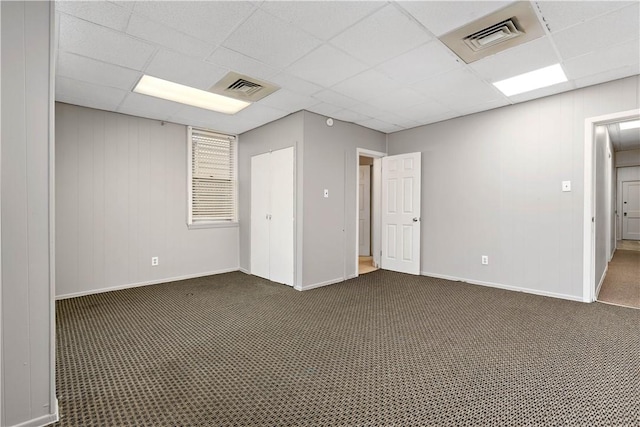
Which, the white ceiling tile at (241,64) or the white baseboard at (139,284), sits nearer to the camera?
the white ceiling tile at (241,64)

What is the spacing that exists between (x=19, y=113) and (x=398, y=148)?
188 inches

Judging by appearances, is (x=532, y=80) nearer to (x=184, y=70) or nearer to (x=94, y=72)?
(x=184, y=70)

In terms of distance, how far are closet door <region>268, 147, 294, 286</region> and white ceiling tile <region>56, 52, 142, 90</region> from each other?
1.97 meters

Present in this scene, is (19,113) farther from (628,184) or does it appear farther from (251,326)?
(628,184)

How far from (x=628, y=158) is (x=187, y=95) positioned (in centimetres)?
1040

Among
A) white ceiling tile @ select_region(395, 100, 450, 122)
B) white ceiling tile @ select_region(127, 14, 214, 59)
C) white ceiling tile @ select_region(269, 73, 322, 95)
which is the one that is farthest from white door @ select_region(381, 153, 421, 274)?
white ceiling tile @ select_region(127, 14, 214, 59)

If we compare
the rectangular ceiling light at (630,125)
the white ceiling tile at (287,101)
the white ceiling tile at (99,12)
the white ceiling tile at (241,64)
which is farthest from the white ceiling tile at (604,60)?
the white ceiling tile at (99,12)

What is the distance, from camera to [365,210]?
6941 millimetres

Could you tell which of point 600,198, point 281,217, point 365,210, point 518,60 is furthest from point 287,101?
point 600,198

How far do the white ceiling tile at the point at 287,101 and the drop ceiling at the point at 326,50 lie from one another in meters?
0.01

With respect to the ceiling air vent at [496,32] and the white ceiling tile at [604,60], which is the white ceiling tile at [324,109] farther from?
the white ceiling tile at [604,60]

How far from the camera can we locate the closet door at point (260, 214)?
4.79 metres

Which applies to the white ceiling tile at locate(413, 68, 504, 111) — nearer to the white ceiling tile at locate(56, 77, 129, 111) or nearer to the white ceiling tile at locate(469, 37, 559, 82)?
the white ceiling tile at locate(469, 37, 559, 82)

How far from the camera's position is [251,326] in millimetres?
2898
